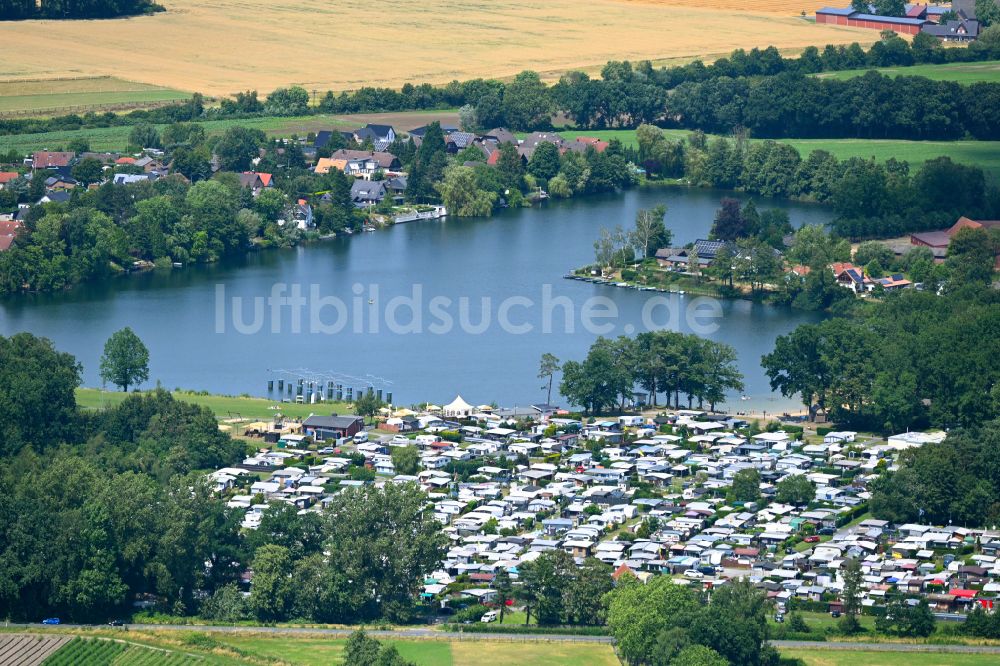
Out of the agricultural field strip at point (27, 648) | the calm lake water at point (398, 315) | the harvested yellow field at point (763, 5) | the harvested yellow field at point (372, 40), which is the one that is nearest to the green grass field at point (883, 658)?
the agricultural field strip at point (27, 648)

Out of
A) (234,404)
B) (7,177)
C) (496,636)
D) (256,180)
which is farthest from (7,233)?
(496,636)

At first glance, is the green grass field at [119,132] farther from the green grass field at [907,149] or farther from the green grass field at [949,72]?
the green grass field at [949,72]

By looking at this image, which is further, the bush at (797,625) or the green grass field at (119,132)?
the green grass field at (119,132)

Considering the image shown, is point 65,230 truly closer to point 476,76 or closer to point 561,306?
point 561,306

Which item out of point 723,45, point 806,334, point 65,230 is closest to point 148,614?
point 806,334

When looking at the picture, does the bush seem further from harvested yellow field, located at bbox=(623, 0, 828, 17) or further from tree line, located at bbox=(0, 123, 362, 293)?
harvested yellow field, located at bbox=(623, 0, 828, 17)

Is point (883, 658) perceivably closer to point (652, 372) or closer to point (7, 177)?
point (652, 372)
